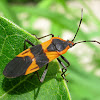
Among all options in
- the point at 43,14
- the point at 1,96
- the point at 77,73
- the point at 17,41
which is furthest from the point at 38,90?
the point at 43,14

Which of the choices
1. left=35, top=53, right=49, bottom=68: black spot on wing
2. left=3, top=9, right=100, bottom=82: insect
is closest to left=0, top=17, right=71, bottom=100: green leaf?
left=3, top=9, right=100, bottom=82: insect

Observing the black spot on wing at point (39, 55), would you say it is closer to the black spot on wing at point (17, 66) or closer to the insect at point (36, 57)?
the insect at point (36, 57)

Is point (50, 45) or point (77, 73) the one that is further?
point (77, 73)

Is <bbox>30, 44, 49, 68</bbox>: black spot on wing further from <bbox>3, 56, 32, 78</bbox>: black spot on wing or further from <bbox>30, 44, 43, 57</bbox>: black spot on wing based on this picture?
<bbox>3, 56, 32, 78</bbox>: black spot on wing

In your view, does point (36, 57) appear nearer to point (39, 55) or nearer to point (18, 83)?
point (39, 55)

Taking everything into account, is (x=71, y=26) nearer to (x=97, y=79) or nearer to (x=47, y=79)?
(x=97, y=79)
